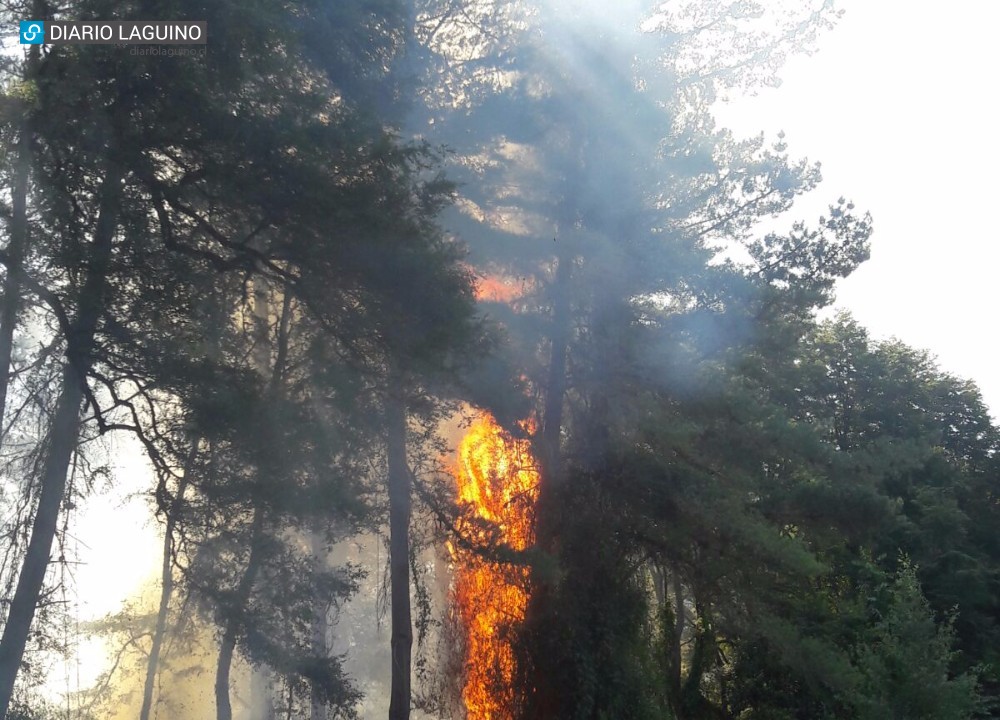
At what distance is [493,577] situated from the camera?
737 inches

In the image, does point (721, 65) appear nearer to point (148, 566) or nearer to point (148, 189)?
point (148, 189)

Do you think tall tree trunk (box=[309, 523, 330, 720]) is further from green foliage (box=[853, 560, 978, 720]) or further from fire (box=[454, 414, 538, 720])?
green foliage (box=[853, 560, 978, 720])

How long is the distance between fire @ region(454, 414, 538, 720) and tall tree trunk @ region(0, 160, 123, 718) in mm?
7869

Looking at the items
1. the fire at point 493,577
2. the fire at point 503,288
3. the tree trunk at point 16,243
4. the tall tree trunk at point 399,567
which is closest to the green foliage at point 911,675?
the fire at point 493,577

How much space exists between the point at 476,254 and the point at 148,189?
23.8 feet

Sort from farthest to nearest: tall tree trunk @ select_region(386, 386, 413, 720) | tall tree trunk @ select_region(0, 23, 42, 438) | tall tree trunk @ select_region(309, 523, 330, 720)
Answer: tall tree trunk @ select_region(386, 386, 413, 720)
tall tree trunk @ select_region(309, 523, 330, 720)
tall tree trunk @ select_region(0, 23, 42, 438)

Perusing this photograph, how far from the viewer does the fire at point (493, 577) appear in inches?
741

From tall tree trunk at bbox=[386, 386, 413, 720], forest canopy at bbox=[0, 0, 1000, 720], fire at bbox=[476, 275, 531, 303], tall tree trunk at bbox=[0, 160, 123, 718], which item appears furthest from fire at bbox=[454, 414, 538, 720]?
tall tree trunk at bbox=[0, 160, 123, 718]

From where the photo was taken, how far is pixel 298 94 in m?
12.6

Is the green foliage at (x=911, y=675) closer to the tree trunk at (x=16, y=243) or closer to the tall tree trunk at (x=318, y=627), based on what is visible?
the tall tree trunk at (x=318, y=627)

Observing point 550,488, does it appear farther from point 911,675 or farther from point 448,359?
point 911,675

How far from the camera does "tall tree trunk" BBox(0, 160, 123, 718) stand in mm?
11805

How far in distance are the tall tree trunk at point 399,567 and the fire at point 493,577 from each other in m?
1.18

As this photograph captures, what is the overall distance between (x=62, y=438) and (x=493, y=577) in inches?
352
